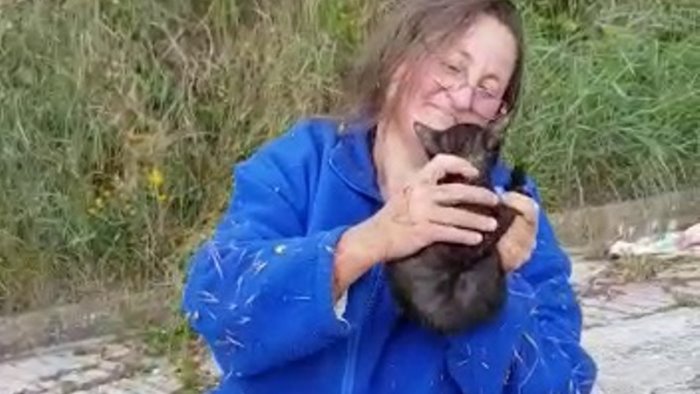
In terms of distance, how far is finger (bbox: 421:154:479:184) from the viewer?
210cm

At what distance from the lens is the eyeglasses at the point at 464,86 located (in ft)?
7.60

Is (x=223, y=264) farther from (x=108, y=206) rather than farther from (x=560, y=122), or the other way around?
(x=560, y=122)

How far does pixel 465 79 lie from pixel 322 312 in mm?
404

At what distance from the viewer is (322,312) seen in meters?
2.23

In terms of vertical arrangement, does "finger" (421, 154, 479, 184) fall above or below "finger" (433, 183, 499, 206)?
above

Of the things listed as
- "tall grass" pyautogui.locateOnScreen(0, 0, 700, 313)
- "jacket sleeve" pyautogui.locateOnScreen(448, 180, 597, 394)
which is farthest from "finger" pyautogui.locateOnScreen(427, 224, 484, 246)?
"tall grass" pyautogui.locateOnScreen(0, 0, 700, 313)

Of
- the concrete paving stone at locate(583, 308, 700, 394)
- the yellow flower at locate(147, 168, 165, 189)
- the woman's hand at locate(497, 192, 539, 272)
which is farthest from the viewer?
the yellow flower at locate(147, 168, 165, 189)

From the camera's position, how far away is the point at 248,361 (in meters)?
2.31

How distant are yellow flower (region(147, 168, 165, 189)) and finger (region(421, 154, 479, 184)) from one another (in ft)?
11.8

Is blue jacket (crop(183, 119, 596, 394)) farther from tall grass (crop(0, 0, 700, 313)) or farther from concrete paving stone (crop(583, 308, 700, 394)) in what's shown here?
tall grass (crop(0, 0, 700, 313))

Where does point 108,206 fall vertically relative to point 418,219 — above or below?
below

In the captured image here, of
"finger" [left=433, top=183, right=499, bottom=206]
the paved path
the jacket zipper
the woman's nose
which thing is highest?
the woman's nose

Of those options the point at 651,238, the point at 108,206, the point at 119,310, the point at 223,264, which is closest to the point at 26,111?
the point at 108,206

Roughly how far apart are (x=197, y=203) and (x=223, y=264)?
11.4ft
